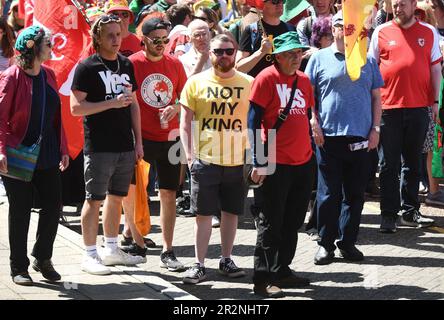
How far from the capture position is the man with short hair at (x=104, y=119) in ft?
25.6

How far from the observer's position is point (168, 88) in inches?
338

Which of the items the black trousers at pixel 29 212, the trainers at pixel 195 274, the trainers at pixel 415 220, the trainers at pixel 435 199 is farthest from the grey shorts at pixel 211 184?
the trainers at pixel 435 199

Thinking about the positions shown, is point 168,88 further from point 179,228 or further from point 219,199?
point 179,228

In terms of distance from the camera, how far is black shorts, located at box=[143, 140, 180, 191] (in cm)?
847

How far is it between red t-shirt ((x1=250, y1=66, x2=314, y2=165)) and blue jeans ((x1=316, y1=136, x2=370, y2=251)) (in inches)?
39.0

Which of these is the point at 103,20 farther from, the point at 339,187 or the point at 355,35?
the point at 339,187

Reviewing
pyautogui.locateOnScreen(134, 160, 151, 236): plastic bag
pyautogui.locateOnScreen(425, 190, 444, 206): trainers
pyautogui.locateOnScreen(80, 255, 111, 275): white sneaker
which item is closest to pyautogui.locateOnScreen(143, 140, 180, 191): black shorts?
pyautogui.locateOnScreen(134, 160, 151, 236): plastic bag

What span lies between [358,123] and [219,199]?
144 cm

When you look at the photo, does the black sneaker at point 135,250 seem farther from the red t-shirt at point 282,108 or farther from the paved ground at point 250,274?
the red t-shirt at point 282,108

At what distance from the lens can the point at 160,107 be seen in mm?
Result: 8586

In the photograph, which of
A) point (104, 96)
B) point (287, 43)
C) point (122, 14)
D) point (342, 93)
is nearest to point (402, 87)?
point (342, 93)

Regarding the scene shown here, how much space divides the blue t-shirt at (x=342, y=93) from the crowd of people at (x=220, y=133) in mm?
11

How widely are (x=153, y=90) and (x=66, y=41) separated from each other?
178 cm
